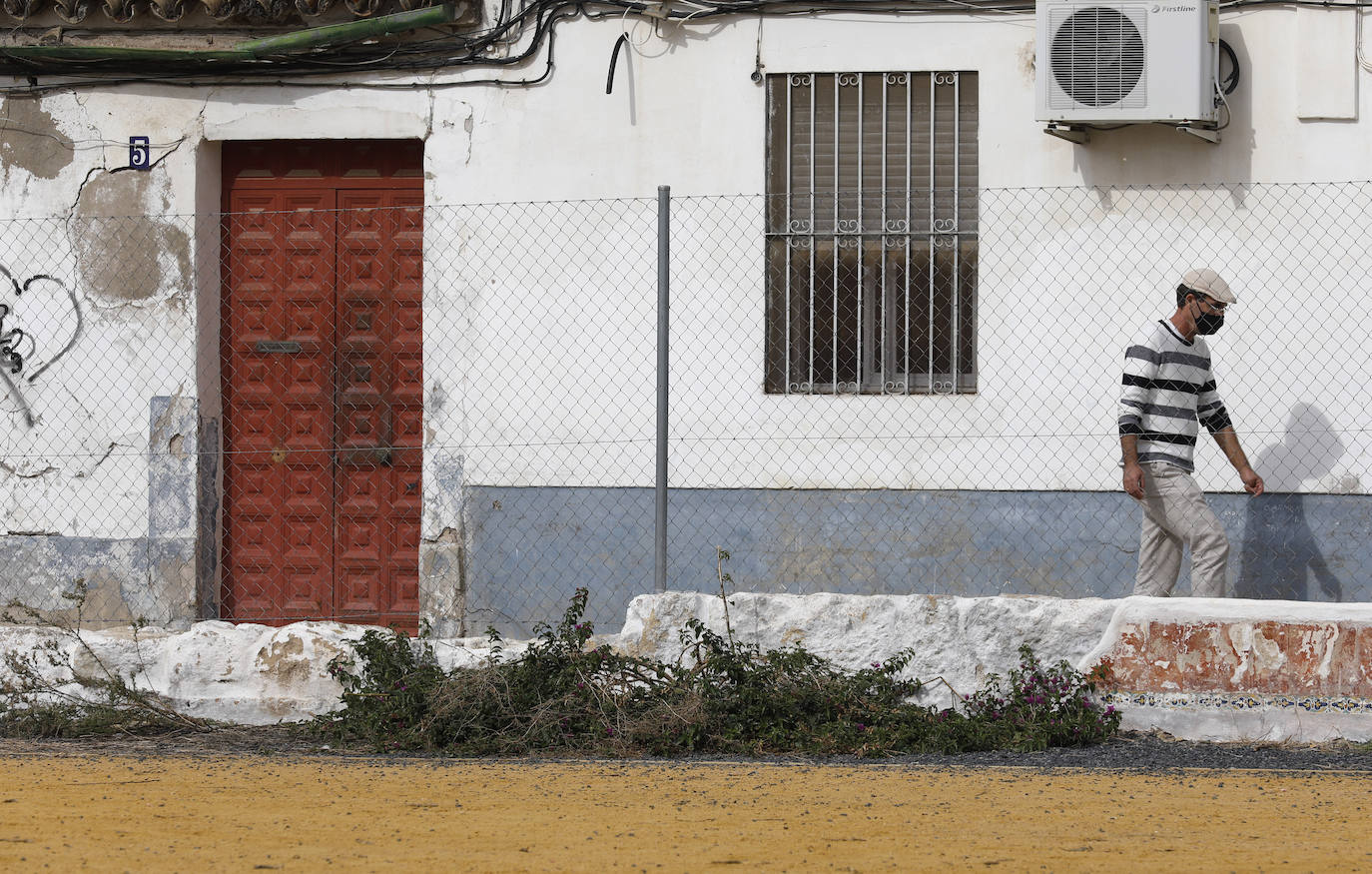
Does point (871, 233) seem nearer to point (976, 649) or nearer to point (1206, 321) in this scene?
point (1206, 321)

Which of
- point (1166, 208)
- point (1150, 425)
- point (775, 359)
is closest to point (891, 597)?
point (1150, 425)

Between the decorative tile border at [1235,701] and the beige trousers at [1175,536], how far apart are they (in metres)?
0.64

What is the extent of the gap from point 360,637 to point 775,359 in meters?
2.63

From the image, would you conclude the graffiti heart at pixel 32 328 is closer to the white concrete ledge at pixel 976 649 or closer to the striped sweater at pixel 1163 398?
the white concrete ledge at pixel 976 649

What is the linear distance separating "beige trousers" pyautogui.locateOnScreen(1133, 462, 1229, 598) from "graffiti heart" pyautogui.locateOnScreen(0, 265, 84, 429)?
5.53 meters

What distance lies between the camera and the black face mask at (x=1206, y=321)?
6.88 metres

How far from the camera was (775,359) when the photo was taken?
26.2 feet

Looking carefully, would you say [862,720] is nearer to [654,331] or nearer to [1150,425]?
[1150,425]

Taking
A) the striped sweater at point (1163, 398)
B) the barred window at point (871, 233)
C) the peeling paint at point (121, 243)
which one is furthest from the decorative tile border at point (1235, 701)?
the peeling paint at point (121, 243)

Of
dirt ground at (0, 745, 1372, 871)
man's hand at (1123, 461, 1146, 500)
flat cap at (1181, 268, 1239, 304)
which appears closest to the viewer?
dirt ground at (0, 745, 1372, 871)

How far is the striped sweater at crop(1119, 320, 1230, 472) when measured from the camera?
6805 mm

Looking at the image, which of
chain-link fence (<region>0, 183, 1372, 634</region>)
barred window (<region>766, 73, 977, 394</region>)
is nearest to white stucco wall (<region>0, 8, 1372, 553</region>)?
chain-link fence (<region>0, 183, 1372, 634</region>)

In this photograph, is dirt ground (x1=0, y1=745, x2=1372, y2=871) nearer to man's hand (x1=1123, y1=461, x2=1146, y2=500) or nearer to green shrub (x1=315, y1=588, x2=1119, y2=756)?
green shrub (x1=315, y1=588, x2=1119, y2=756)

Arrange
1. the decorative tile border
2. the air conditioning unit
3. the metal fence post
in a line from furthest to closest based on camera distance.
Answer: the air conditioning unit → the metal fence post → the decorative tile border
